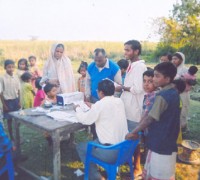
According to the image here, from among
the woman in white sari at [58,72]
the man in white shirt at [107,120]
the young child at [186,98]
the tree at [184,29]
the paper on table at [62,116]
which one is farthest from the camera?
the tree at [184,29]

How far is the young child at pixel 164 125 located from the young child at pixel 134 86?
0.75 m

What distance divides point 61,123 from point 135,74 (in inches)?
48.6

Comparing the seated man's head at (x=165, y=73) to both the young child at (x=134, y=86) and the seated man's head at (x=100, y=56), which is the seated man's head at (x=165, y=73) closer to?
the young child at (x=134, y=86)

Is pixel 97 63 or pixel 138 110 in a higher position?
pixel 97 63

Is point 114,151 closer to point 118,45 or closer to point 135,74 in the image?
point 135,74

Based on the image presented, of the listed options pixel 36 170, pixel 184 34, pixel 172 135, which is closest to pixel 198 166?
pixel 172 135

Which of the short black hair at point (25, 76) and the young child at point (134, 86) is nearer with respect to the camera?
the young child at point (134, 86)

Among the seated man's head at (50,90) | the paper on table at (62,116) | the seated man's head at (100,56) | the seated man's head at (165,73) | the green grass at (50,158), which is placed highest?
the seated man's head at (100,56)

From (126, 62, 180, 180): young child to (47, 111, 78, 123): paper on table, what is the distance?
93cm

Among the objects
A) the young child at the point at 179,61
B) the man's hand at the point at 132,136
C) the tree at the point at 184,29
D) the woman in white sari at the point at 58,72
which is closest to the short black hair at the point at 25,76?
the woman in white sari at the point at 58,72

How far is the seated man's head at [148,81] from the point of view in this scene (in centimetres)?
337

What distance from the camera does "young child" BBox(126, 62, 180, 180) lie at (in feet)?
8.25

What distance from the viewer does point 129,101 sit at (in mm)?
3553

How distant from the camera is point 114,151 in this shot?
2.89 metres
